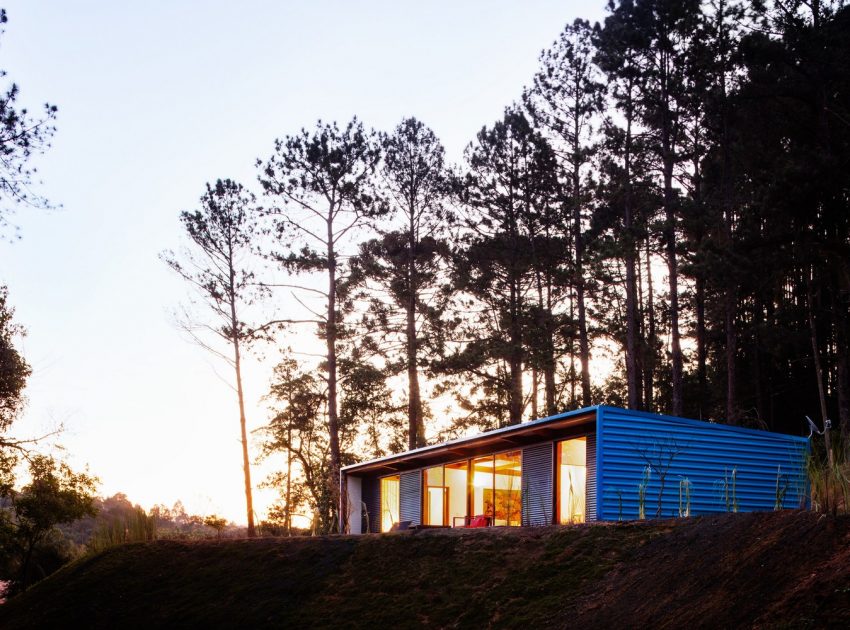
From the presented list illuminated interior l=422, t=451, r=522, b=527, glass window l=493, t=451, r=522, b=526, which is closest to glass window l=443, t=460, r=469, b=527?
illuminated interior l=422, t=451, r=522, b=527

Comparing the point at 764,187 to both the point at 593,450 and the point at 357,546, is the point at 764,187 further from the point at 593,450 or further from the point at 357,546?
the point at 357,546

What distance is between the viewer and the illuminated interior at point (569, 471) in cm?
1458

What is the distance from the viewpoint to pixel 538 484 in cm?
1526

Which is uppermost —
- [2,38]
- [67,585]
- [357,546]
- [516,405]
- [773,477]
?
[2,38]

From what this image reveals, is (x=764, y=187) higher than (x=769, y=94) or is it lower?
lower

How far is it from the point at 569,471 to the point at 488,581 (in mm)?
6222

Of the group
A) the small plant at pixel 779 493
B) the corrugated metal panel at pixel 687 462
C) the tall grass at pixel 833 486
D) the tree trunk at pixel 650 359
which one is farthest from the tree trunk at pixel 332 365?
the tall grass at pixel 833 486

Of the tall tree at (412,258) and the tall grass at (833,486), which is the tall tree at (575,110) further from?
the tall grass at (833,486)

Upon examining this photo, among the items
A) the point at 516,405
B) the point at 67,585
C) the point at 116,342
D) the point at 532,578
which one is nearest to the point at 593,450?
the point at 532,578

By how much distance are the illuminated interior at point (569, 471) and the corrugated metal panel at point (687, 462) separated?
153 centimetres

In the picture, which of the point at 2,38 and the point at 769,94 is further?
the point at 769,94

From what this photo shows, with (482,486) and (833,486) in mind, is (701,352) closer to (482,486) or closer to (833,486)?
(482,486)

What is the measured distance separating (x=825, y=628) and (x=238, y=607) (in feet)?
28.2

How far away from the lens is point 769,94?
55.9ft
